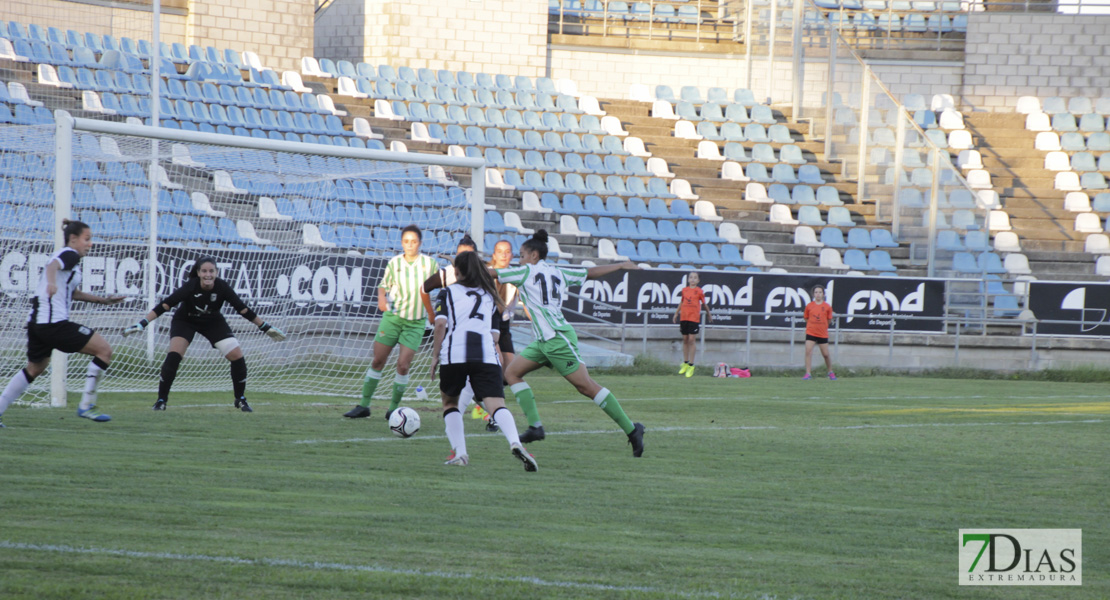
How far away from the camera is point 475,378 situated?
8039 millimetres

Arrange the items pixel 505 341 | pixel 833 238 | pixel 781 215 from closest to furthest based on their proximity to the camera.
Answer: pixel 505 341 → pixel 833 238 → pixel 781 215

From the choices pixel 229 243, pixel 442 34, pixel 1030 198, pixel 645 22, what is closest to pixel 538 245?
pixel 229 243

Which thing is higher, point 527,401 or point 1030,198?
point 1030,198

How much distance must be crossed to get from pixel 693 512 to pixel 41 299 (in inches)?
238

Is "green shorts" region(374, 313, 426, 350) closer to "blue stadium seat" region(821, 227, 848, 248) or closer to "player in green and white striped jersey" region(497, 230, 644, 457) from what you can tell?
"player in green and white striped jersey" region(497, 230, 644, 457)

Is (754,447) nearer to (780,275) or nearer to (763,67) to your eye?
(780,275)

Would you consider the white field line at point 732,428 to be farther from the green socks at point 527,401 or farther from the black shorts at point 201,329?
the black shorts at point 201,329

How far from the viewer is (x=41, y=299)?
9578 millimetres

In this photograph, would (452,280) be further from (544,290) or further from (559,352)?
(559,352)

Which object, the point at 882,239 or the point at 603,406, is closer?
the point at 603,406

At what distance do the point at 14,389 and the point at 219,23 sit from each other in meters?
20.8

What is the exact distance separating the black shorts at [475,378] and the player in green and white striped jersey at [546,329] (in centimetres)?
115

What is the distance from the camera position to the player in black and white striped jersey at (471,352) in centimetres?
794

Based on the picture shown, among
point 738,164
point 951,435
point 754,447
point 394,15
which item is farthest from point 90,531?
point 394,15
